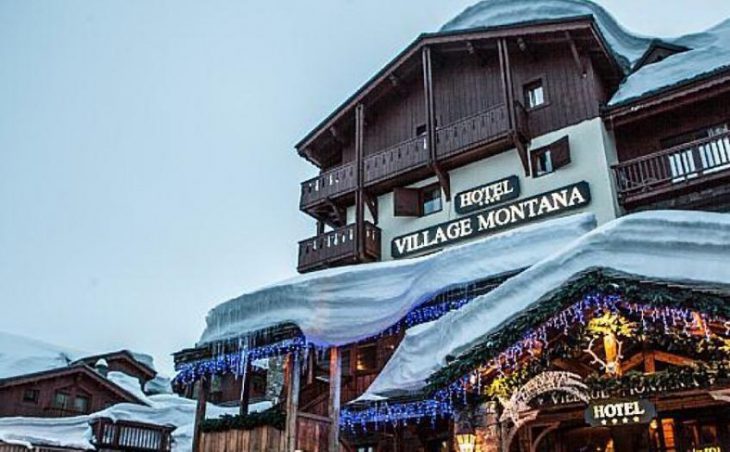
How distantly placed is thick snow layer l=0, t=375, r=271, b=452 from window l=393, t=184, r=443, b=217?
6.95 meters

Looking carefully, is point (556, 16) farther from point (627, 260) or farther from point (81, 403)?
point (81, 403)

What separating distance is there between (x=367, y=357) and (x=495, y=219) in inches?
181

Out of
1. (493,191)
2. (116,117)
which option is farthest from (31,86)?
(493,191)

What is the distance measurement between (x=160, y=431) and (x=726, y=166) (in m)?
16.1

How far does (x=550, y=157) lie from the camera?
48.1ft

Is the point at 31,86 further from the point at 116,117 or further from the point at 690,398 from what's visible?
the point at 690,398

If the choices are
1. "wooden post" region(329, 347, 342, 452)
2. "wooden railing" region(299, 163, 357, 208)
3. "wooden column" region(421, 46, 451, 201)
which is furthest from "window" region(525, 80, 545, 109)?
"wooden post" region(329, 347, 342, 452)

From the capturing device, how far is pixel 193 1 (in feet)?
301

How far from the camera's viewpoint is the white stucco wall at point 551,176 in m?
13.6

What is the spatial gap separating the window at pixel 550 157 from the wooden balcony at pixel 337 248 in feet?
14.5

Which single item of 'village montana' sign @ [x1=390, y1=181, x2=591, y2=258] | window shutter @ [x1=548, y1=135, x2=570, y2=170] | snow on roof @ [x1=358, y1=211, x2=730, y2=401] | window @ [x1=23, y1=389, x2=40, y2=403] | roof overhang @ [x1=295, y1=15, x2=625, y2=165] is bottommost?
snow on roof @ [x1=358, y1=211, x2=730, y2=401]

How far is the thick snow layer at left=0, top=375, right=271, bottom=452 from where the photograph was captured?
1745cm

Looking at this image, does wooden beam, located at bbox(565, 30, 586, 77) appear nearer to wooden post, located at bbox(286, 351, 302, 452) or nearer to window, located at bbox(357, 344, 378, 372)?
window, located at bbox(357, 344, 378, 372)

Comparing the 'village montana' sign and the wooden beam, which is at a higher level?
the wooden beam
